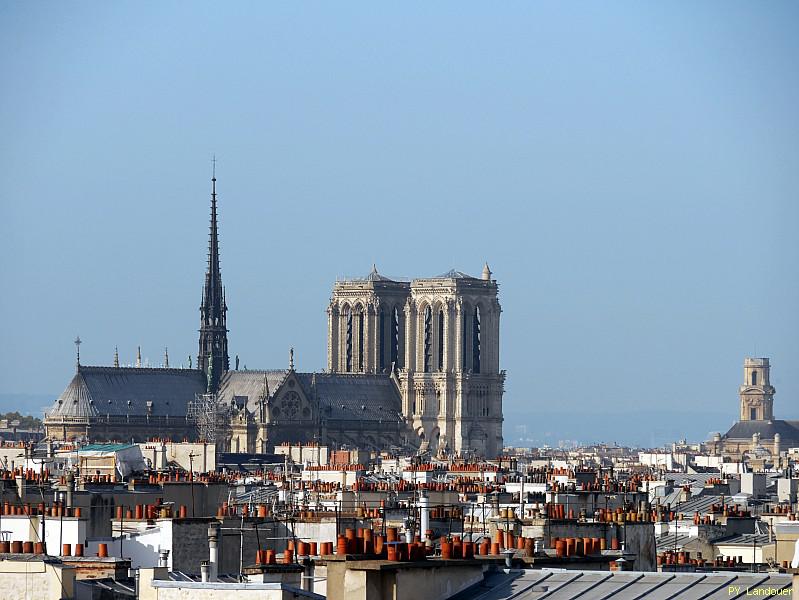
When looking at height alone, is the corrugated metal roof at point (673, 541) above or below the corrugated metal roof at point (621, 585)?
above

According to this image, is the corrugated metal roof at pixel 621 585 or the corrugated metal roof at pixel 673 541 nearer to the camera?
the corrugated metal roof at pixel 621 585

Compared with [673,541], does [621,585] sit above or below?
below

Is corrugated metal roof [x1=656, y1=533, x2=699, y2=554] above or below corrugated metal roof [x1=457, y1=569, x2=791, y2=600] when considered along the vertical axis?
above

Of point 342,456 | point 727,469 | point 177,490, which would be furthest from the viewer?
point 342,456

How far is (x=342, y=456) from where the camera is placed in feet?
491

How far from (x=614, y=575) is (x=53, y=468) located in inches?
2456

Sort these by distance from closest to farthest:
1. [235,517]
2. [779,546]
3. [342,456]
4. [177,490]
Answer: [779,546], [235,517], [177,490], [342,456]

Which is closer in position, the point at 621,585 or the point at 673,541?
the point at 621,585

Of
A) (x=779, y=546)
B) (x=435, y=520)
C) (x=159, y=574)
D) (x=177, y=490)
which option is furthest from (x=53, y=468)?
(x=159, y=574)

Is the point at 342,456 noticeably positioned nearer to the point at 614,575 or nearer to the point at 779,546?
the point at 779,546

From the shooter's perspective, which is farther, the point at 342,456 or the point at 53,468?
the point at 342,456

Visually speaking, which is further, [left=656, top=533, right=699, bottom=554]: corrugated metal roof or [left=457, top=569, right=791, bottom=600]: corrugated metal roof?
[left=656, top=533, right=699, bottom=554]: corrugated metal roof

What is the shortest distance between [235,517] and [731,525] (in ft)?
51.6

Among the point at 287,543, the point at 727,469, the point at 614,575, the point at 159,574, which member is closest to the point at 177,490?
the point at 287,543
